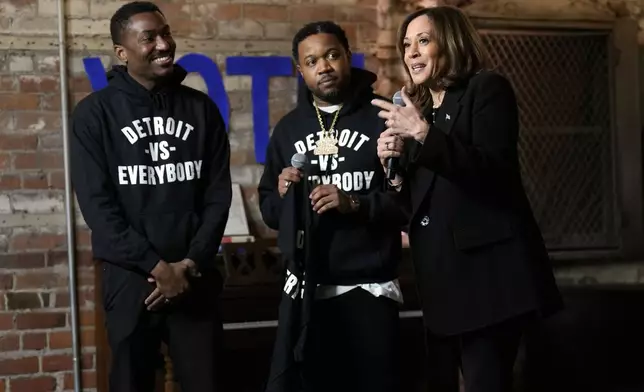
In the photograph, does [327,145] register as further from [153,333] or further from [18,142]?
[18,142]

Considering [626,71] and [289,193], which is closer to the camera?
[289,193]

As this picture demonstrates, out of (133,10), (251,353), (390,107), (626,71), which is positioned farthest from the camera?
(626,71)

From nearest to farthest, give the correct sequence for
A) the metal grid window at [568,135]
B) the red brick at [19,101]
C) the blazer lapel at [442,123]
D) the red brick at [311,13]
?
1. the blazer lapel at [442,123]
2. the red brick at [19,101]
3. the red brick at [311,13]
4. the metal grid window at [568,135]

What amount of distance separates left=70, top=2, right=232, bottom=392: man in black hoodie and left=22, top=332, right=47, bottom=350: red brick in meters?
1.53

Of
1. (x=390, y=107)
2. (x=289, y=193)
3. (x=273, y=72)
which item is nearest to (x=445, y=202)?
(x=390, y=107)

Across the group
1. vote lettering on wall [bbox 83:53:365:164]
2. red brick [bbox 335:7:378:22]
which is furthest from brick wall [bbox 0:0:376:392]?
red brick [bbox 335:7:378:22]

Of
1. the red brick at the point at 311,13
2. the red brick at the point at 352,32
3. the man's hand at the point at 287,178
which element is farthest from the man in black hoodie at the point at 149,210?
the red brick at the point at 352,32

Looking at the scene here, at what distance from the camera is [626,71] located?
15.1 ft

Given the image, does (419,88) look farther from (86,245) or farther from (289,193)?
(86,245)

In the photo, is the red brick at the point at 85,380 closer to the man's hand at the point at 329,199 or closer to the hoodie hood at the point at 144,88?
the hoodie hood at the point at 144,88

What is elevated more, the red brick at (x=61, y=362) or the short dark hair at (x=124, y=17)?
the short dark hair at (x=124, y=17)

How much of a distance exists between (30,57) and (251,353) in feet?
5.51

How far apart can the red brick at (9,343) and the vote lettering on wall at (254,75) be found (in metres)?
1.39

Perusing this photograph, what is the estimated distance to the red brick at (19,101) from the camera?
3.87m
